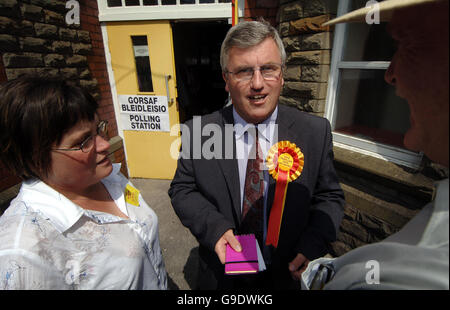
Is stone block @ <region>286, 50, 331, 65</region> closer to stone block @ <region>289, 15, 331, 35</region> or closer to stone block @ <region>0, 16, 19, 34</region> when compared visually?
stone block @ <region>289, 15, 331, 35</region>

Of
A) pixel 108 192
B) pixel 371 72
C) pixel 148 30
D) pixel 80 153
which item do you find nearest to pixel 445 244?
pixel 80 153

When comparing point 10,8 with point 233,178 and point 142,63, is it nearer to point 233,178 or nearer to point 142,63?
point 142,63

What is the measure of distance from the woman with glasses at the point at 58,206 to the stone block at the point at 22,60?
80.3 inches

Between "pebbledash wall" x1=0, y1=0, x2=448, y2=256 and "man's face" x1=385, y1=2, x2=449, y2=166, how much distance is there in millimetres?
1654

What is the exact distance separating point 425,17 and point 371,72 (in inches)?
83.1

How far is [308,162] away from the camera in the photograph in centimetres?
138

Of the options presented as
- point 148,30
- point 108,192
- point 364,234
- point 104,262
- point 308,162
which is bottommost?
point 364,234

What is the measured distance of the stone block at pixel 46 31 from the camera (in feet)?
8.59

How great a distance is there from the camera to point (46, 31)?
8.89 feet

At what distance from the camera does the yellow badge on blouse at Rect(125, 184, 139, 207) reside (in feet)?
4.50

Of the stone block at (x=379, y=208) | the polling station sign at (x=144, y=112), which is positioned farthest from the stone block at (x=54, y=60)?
the stone block at (x=379, y=208)

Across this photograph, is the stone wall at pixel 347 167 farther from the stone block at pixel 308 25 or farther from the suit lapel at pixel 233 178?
the suit lapel at pixel 233 178

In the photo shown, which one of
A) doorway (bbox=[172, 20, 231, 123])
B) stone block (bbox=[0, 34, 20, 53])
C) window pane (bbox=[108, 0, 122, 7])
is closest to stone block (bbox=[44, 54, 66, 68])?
stone block (bbox=[0, 34, 20, 53])

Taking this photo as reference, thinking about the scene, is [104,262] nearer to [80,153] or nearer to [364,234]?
[80,153]
